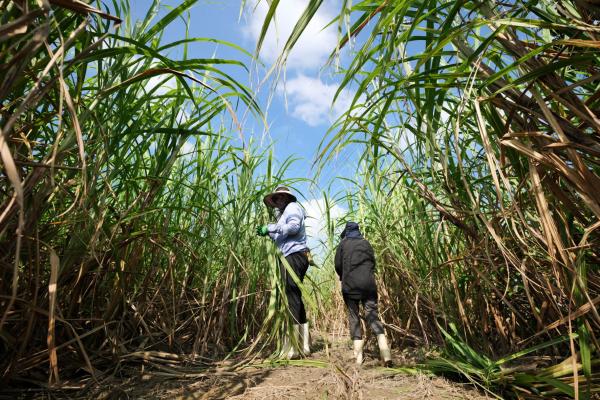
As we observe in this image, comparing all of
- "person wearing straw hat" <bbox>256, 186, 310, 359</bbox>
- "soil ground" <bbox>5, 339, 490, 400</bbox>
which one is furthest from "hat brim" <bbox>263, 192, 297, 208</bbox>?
"soil ground" <bbox>5, 339, 490, 400</bbox>

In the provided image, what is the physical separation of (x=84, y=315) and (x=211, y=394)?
675 mm

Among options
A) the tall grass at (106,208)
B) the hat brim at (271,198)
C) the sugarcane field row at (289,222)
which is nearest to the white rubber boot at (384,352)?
the sugarcane field row at (289,222)

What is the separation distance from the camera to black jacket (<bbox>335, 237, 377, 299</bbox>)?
2982 mm

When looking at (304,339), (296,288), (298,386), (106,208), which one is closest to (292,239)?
(296,288)

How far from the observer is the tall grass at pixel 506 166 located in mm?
953

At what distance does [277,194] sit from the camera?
10.2 feet

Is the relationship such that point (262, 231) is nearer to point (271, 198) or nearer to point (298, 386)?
point (271, 198)

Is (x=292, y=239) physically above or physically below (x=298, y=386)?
above

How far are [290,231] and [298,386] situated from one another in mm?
1238

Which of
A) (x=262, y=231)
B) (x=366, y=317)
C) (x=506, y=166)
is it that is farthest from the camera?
(x=366, y=317)

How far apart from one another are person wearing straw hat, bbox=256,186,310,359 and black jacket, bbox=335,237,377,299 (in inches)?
14.7

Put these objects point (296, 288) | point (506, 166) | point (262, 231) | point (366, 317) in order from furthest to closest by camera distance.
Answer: point (296, 288)
point (366, 317)
point (262, 231)
point (506, 166)

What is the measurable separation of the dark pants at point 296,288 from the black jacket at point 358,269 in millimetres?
349

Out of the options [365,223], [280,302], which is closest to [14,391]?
[280,302]
